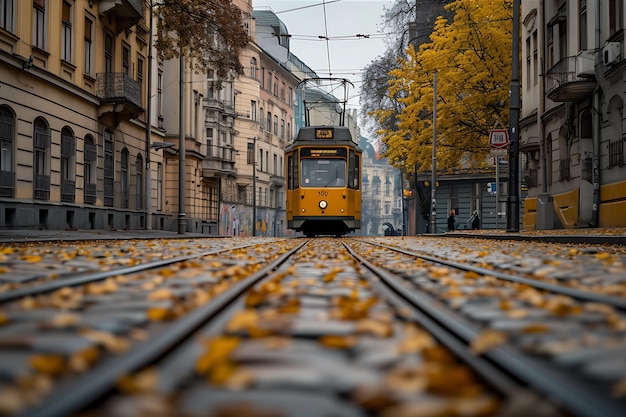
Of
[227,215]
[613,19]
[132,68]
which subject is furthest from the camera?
[227,215]

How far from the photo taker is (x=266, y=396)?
2.04m

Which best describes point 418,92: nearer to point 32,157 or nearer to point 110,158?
point 110,158

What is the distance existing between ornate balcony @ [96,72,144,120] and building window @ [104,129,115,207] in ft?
3.61

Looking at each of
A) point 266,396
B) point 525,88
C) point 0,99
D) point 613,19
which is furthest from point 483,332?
point 525,88

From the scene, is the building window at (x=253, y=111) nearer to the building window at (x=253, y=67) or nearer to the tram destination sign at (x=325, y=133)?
the building window at (x=253, y=67)

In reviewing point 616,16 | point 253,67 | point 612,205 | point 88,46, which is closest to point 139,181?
point 88,46

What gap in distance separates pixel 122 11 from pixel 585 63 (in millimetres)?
17108

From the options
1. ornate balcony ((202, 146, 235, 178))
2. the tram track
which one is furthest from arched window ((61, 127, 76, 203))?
ornate balcony ((202, 146, 235, 178))

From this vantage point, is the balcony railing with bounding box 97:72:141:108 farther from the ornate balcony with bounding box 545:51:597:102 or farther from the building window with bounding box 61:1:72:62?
the ornate balcony with bounding box 545:51:597:102

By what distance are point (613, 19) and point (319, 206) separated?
36.1ft

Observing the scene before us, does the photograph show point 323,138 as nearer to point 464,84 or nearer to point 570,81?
point 570,81

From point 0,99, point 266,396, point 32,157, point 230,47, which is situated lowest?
point 266,396

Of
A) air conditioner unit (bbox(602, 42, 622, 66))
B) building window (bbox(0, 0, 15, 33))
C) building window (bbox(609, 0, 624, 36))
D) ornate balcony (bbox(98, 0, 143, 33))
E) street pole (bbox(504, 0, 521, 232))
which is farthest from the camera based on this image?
ornate balcony (bbox(98, 0, 143, 33))

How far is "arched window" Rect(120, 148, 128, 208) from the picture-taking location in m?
29.6
